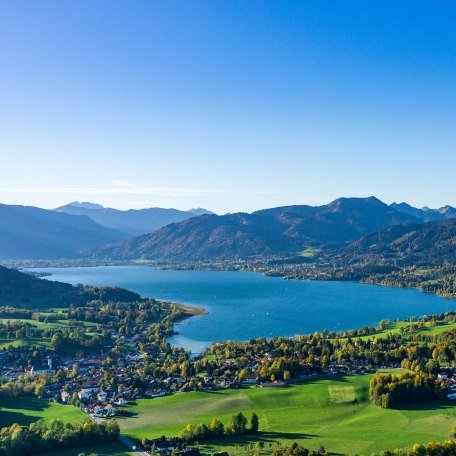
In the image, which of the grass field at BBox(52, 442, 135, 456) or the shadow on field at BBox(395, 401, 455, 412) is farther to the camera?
the shadow on field at BBox(395, 401, 455, 412)

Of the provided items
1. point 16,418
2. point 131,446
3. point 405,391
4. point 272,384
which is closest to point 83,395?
point 16,418

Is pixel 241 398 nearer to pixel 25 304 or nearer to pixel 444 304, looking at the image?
pixel 25 304

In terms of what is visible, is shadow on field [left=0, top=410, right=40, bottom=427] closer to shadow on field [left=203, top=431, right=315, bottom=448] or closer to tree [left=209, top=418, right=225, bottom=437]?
tree [left=209, top=418, right=225, bottom=437]

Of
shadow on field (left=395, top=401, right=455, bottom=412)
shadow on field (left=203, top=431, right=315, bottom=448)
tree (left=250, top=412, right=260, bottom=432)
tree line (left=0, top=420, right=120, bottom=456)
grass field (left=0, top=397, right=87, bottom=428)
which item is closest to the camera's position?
tree line (left=0, top=420, right=120, bottom=456)

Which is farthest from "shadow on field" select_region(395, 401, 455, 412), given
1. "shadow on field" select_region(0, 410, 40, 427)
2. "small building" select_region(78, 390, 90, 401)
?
"shadow on field" select_region(0, 410, 40, 427)

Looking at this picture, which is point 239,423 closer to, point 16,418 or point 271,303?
point 16,418

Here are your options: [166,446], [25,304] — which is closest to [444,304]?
[25,304]
